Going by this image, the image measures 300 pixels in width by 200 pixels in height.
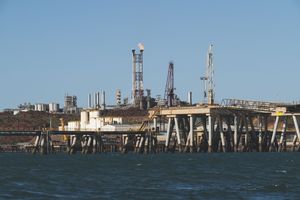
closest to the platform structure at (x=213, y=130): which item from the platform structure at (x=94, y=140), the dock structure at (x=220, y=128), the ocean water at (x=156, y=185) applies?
the dock structure at (x=220, y=128)

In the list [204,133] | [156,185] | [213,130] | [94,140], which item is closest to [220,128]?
[213,130]

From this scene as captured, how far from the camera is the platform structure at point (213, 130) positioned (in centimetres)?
15350

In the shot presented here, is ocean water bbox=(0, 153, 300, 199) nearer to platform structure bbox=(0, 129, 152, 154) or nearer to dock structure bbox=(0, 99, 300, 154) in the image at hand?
dock structure bbox=(0, 99, 300, 154)

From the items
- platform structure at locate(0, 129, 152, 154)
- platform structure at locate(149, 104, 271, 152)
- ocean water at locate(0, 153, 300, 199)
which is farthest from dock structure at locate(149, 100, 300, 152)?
ocean water at locate(0, 153, 300, 199)

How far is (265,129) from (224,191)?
103m

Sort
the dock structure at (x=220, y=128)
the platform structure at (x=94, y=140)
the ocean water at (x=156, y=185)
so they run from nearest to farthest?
the ocean water at (x=156, y=185) → the dock structure at (x=220, y=128) → the platform structure at (x=94, y=140)

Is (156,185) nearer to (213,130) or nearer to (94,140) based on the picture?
(213,130)

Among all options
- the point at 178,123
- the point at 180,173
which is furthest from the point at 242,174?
the point at 178,123

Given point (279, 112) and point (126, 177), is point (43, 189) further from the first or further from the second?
point (279, 112)

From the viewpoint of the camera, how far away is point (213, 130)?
15475 centimetres

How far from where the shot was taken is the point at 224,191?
60250mm

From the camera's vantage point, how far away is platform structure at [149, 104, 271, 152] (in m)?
154

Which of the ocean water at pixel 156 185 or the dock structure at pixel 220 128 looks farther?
the dock structure at pixel 220 128

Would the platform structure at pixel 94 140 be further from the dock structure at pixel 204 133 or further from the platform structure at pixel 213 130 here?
the platform structure at pixel 213 130
